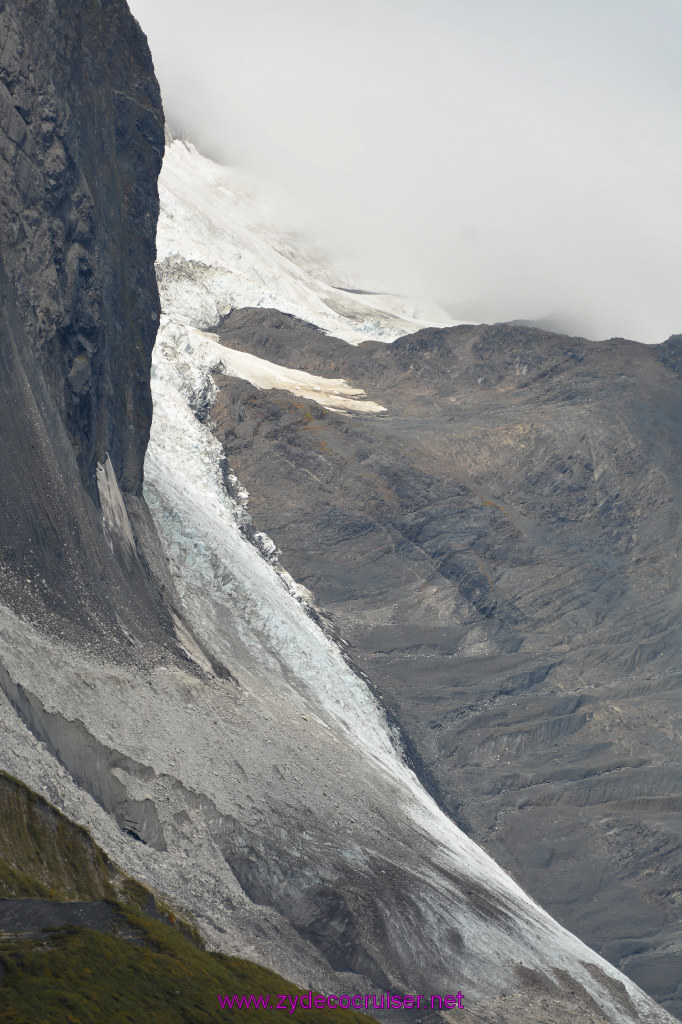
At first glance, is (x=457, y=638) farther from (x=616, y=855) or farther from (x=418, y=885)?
(x=418, y=885)

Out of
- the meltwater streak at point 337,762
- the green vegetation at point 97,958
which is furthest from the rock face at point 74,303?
the green vegetation at point 97,958

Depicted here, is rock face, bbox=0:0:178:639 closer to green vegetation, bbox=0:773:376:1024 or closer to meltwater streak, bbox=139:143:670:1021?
meltwater streak, bbox=139:143:670:1021

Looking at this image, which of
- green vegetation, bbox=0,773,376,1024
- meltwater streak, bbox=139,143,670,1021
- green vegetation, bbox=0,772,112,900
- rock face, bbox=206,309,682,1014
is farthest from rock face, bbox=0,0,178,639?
rock face, bbox=206,309,682,1014

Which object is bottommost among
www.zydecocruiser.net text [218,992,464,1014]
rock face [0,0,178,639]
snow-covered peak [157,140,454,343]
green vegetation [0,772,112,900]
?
www.zydecocruiser.net text [218,992,464,1014]

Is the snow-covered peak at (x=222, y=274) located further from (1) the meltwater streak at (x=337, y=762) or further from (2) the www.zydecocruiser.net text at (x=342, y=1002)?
(2) the www.zydecocruiser.net text at (x=342, y=1002)

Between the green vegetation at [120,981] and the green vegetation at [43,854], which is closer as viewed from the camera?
the green vegetation at [120,981]

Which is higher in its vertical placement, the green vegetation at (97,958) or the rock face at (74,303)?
the rock face at (74,303)

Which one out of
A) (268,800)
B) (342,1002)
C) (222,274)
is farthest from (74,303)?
(222,274)
